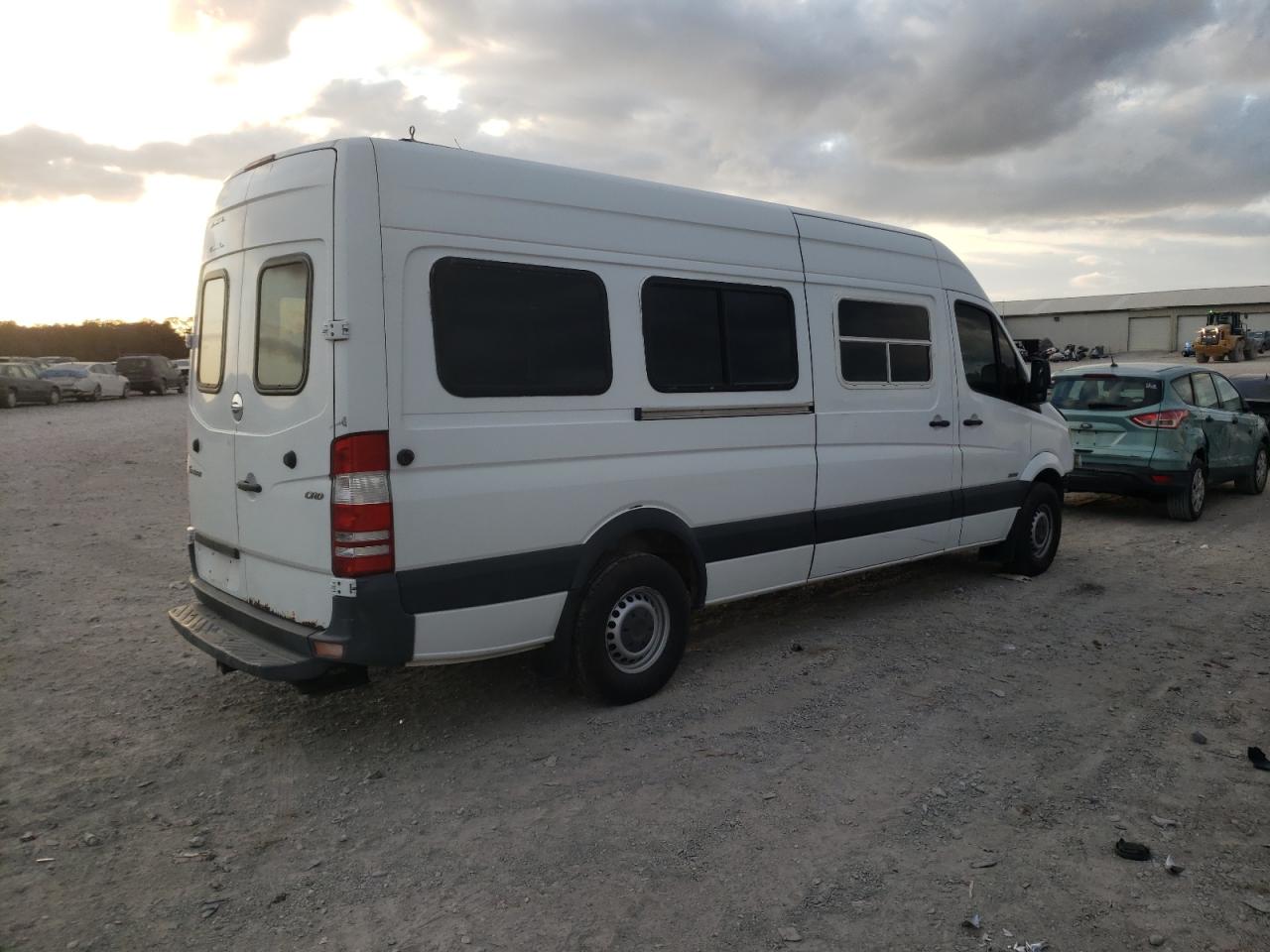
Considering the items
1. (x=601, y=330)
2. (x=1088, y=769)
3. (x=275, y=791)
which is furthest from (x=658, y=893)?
(x=601, y=330)

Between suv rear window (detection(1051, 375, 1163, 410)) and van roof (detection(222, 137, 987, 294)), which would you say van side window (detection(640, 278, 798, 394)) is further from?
suv rear window (detection(1051, 375, 1163, 410))

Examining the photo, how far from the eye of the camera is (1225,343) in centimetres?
4375

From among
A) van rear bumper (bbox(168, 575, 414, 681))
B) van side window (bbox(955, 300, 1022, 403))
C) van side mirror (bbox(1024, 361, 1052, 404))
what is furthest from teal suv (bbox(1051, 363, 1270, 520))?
van rear bumper (bbox(168, 575, 414, 681))

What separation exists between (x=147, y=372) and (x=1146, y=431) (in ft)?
114

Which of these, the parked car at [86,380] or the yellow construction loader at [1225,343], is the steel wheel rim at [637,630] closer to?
the parked car at [86,380]

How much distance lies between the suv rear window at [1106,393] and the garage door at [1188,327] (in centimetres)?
5916

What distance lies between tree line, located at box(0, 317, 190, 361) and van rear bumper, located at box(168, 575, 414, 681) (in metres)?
48.7

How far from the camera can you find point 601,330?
15.9 ft

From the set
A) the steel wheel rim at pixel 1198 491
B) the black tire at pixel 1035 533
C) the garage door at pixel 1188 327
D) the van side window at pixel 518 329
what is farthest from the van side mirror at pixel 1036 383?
the garage door at pixel 1188 327

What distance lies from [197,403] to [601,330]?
2.24 m

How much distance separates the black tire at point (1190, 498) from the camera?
34.0ft

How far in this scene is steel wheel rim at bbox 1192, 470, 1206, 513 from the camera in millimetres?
10469

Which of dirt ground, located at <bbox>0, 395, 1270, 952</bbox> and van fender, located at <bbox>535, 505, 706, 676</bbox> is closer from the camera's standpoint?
dirt ground, located at <bbox>0, 395, 1270, 952</bbox>

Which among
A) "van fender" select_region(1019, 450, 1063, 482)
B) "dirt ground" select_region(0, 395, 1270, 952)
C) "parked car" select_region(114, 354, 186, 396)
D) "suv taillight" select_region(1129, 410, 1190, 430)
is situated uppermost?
"parked car" select_region(114, 354, 186, 396)
